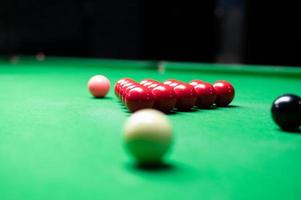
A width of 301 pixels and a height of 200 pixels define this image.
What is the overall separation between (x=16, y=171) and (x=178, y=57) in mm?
9963

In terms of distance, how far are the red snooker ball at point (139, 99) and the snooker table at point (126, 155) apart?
0.12 meters

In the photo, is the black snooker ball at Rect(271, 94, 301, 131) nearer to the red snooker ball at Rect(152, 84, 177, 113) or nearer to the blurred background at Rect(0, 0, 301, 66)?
the red snooker ball at Rect(152, 84, 177, 113)

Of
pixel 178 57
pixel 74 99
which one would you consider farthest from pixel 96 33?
pixel 74 99

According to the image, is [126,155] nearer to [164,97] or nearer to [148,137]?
[148,137]

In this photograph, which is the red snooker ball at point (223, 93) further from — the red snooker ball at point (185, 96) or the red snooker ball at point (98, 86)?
the red snooker ball at point (98, 86)

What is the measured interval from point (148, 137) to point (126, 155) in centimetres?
25

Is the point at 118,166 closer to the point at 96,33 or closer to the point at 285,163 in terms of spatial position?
the point at 285,163

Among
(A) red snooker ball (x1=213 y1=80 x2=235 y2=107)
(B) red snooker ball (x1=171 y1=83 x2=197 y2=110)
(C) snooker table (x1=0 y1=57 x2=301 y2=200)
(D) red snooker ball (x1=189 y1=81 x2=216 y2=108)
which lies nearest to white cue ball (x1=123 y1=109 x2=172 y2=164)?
(C) snooker table (x1=0 y1=57 x2=301 y2=200)

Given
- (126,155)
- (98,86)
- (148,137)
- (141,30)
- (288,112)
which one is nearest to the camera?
(148,137)

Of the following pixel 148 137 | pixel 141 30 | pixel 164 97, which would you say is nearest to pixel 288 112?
pixel 164 97

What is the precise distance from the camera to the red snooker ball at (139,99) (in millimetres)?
2883

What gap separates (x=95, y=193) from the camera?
4.68 feet

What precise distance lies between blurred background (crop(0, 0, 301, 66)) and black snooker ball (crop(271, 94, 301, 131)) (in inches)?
309

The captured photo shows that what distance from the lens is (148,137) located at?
1.72 metres
